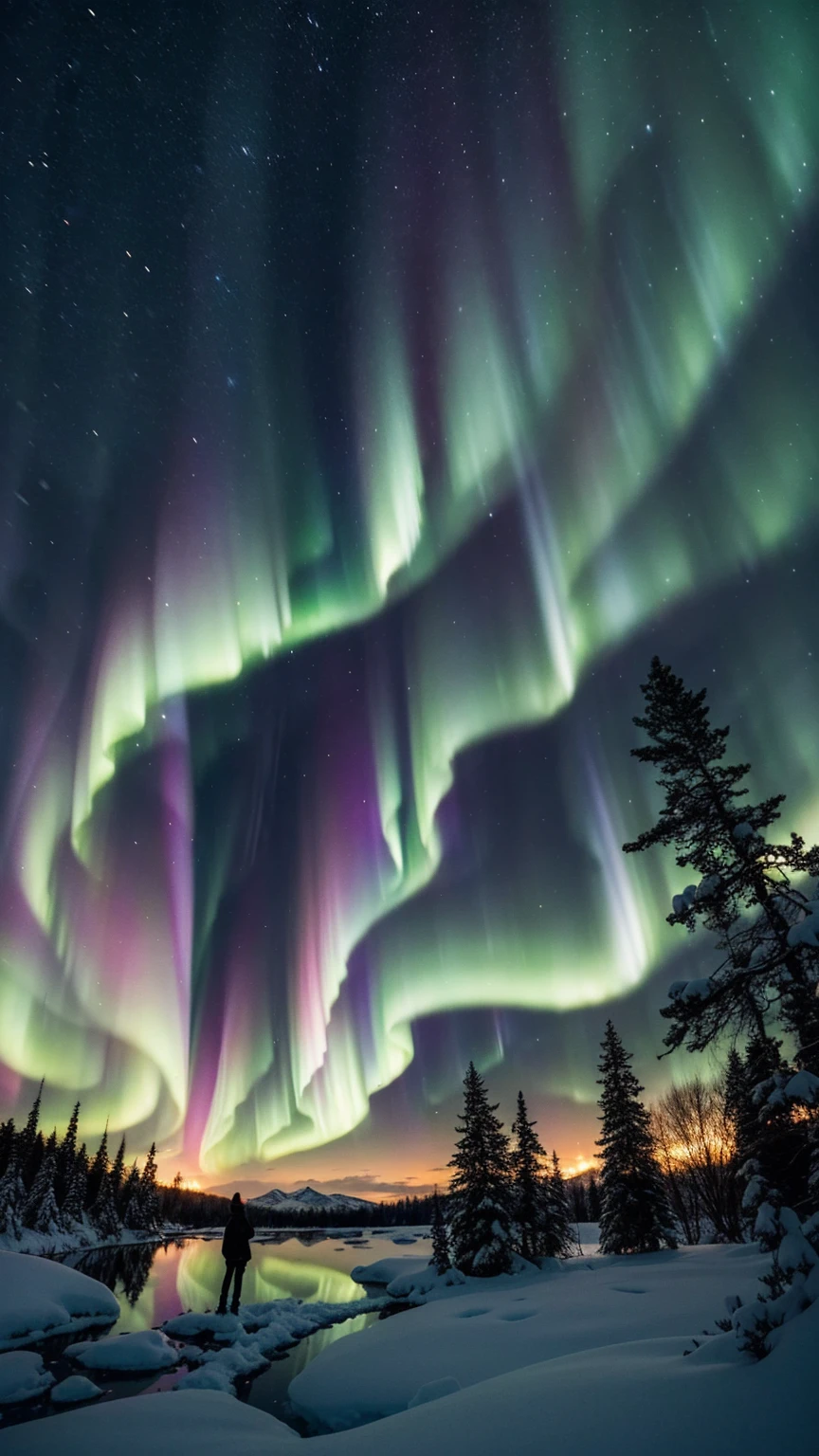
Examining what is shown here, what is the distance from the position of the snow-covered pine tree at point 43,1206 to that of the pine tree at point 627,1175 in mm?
69083

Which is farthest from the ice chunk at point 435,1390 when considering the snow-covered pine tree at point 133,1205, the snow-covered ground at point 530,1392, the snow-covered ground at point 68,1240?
the snow-covered pine tree at point 133,1205

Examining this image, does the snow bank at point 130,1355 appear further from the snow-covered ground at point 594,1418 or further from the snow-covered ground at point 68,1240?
the snow-covered ground at point 68,1240

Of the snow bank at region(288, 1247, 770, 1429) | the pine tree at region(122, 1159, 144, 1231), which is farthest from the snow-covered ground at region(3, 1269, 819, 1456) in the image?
the pine tree at region(122, 1159, 144, 1231)

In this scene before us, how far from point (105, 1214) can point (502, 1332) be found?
106887 mm

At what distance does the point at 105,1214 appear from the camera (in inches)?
3575

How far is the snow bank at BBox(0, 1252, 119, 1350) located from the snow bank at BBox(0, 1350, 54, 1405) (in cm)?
570

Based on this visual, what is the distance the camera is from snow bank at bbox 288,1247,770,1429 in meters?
10.7

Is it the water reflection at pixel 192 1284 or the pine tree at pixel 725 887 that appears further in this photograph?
the water reflection at pixel 192 1284

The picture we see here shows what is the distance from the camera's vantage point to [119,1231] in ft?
313

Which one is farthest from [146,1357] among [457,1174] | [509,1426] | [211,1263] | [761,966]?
[211,1263]

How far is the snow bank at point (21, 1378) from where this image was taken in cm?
1155

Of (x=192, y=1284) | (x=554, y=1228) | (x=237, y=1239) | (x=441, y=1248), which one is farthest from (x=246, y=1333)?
(x=554, y=1228)

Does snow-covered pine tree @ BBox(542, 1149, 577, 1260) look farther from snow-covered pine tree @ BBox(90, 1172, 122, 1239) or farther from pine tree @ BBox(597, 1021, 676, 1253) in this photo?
snow-covered pine tree @ BBox(90, 1172, 122, 1239)

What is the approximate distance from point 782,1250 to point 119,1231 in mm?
123755
